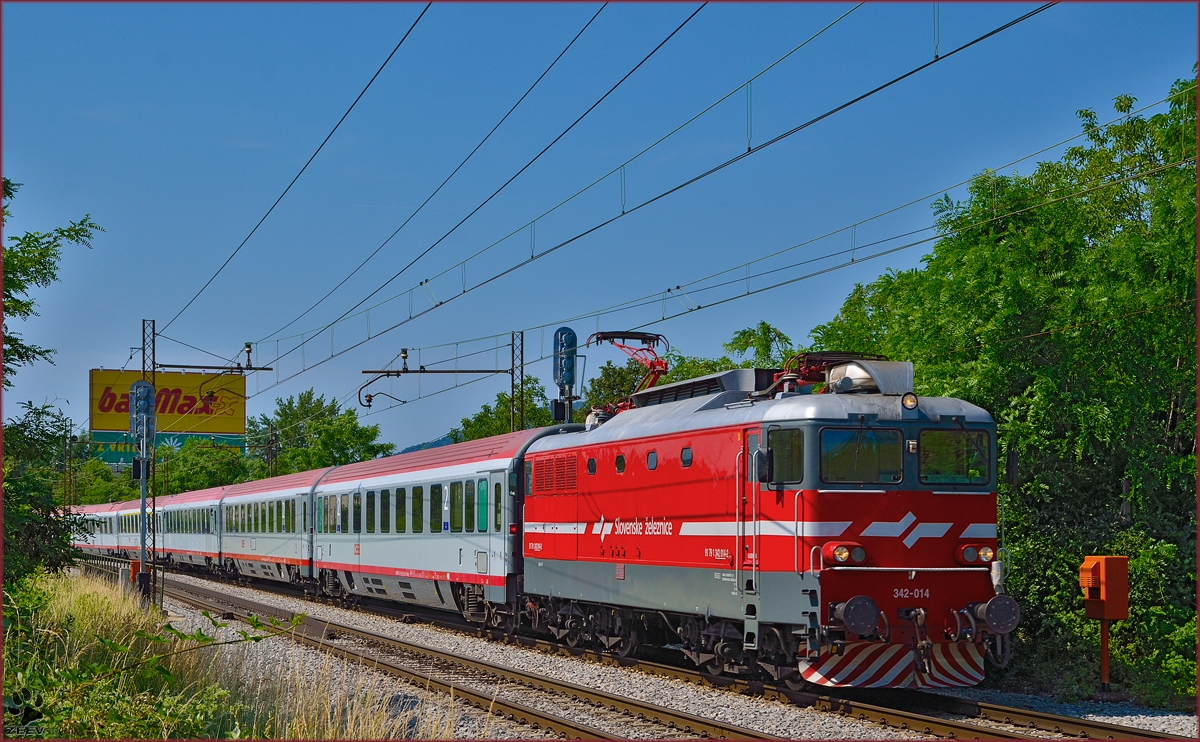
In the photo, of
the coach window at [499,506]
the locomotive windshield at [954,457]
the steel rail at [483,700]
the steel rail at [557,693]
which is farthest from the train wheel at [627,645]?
the locomotive windshield at [954,457]

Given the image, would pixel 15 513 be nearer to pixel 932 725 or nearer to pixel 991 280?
pixel 932 725

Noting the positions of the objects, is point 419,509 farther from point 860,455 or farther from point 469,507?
point 860,455

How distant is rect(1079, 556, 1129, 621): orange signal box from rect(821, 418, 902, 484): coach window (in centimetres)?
381

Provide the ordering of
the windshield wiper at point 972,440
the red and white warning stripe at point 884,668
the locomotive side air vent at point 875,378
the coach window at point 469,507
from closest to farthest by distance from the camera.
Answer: the red and white warning stripe at point 884,668 < the windshield wiper at point 972,440 < the locomotive side air vent at point 875,378 < the coach window at point 469,507

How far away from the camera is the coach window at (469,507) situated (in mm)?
22125

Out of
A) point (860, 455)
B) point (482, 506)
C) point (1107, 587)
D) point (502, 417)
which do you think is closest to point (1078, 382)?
point (1107, 587)

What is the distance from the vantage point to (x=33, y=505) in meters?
17.5

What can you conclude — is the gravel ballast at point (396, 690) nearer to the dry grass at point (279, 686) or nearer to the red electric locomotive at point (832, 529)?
the dry grass at point (279, 686)

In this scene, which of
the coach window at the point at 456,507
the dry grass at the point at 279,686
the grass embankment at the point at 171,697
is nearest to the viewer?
the grass embankment at the point at 171,697

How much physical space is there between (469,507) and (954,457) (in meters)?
10.7

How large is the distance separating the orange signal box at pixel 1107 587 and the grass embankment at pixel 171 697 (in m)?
8.27

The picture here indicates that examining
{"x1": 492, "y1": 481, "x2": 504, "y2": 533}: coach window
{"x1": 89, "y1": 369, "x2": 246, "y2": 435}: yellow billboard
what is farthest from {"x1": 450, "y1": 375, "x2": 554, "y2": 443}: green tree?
{"x1": 492, "y1": 481, "x2": 504, "y2": 533}: coach window

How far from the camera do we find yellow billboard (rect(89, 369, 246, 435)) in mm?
63750

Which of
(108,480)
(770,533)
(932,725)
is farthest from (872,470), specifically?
(108,480)
